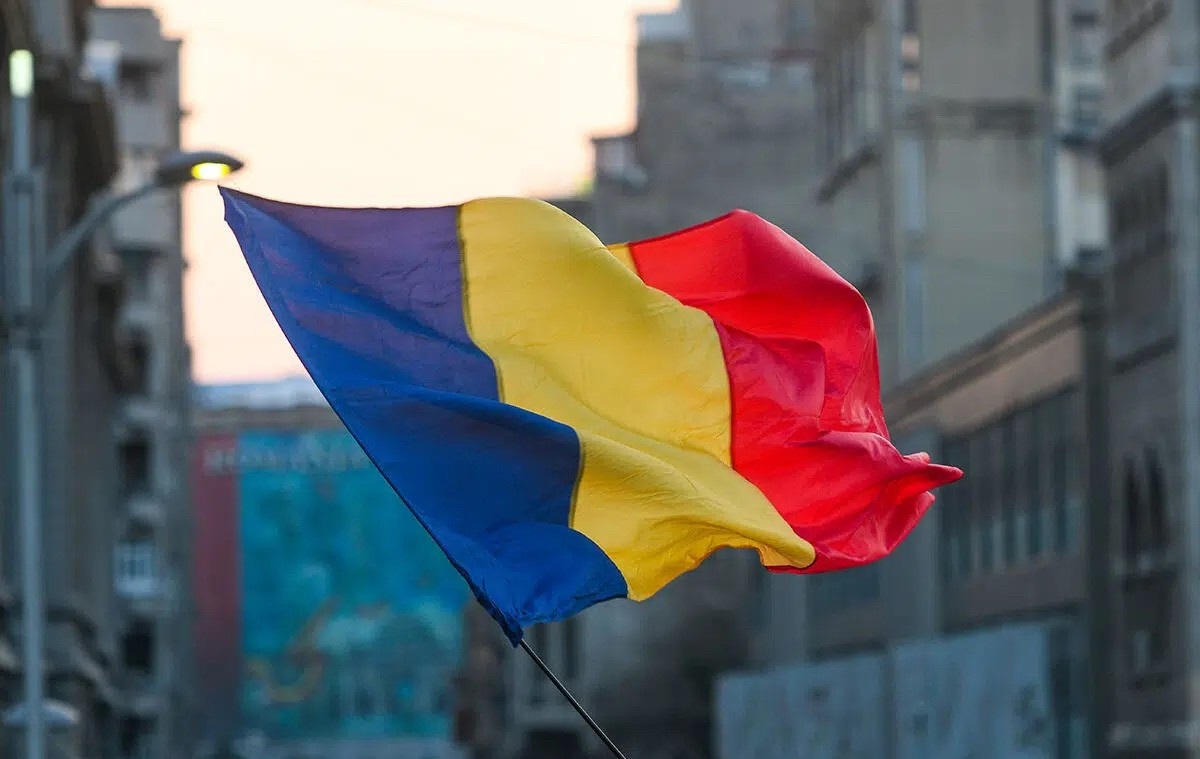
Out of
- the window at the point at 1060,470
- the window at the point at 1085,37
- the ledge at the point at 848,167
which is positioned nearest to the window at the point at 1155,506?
the window at the point at 1060,470

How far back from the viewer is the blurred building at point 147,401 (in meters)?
93.7

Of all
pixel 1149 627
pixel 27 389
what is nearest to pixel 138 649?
pixel 1149 627

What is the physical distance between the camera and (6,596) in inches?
1299

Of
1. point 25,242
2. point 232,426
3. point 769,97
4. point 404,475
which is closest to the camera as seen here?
point 404,475

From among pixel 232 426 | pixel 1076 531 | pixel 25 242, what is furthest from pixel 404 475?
pixel 232 426

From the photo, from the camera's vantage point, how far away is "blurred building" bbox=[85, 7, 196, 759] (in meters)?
93.7

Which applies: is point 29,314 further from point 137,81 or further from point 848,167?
point 137,81

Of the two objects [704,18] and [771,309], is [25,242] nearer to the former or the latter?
[771,309]

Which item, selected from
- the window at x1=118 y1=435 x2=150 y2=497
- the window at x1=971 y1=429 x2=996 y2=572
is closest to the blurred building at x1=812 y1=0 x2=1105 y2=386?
the window at x1=971 y1=429 x2=996 y2=572

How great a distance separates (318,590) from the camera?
427ft

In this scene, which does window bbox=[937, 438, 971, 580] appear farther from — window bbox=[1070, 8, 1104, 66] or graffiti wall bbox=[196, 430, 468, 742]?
graffiti wall bbox=[196, 430, 468, 742]

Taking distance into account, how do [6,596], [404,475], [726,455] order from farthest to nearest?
1. [6,596]
2. [726,455]
3. [404,475]

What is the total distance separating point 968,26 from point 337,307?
49185mm

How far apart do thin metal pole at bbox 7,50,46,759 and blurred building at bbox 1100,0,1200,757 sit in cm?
1913
